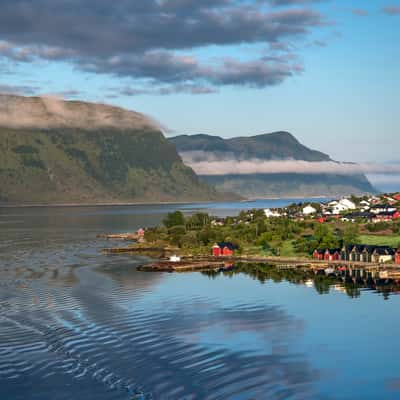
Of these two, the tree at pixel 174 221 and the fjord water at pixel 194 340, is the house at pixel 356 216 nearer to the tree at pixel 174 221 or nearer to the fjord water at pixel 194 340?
the tree at pixel 174 221

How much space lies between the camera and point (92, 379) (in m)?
49.6

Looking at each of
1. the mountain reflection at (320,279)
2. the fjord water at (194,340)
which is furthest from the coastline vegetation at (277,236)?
the fjord water at (194,340)

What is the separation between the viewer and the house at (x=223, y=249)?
132750 millimetres

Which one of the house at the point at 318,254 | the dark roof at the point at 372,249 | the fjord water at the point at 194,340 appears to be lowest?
the fjord water at the point at 194,340

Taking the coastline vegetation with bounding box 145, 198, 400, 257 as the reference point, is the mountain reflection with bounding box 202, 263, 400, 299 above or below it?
below

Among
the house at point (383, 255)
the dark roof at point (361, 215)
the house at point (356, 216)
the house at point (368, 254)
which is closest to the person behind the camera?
the house at point (383, 255)

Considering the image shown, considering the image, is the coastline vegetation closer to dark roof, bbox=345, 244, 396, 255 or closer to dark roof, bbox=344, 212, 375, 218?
dark roof, bbox=344, 212, 375, 218

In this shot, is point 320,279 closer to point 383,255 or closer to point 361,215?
point 383,255

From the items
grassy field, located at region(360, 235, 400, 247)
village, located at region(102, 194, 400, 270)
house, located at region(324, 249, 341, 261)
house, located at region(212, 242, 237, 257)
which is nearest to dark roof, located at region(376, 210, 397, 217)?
village, located at region(102, 194, 400, 270)

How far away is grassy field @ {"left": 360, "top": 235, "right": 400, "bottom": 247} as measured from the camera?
429 feet

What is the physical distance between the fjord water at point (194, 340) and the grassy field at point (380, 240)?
139 feet

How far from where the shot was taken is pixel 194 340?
60094 millimetres

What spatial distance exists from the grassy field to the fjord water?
42.2 metres

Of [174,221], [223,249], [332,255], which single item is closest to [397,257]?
[332,255]
